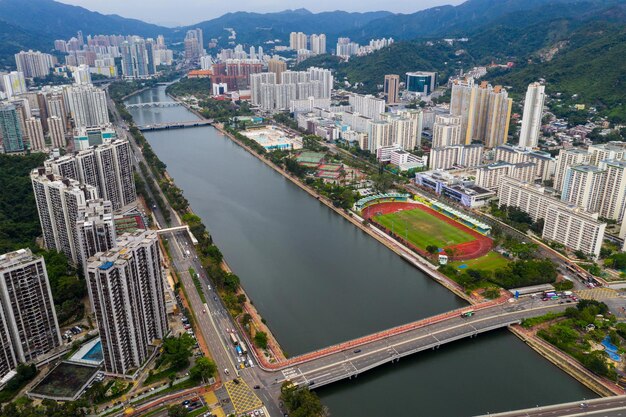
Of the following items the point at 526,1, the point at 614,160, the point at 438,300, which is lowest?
the point at 438,300

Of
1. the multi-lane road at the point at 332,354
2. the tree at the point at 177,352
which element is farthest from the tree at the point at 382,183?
the tree at the point at 177,352

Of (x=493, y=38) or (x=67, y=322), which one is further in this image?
(x=493, y=38)

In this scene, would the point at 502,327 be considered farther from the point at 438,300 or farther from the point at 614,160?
the point at 614,160

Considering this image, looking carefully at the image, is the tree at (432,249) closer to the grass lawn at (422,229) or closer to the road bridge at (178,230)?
the grass lawn at (422,229)

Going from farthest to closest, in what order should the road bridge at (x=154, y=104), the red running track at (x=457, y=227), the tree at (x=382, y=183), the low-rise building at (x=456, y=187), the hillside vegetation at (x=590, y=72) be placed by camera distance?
the road bridge at (x=154, y=104)
the hillside vegetation at (x=590, y=72)
the tree at (x=382, y=183)
the low-rise building at (x=456, y=187)
the red running track at (x=457, y=227)

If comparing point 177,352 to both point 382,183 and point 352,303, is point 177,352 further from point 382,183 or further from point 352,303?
point 382,183

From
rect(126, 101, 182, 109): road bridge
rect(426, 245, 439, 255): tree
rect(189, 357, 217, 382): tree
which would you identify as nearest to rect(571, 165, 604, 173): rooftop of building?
rect(426, 245, 439, 255): tree

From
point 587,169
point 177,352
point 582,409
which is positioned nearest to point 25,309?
point 177,352

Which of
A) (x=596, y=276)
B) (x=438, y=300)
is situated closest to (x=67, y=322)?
(x=438, y=300)
